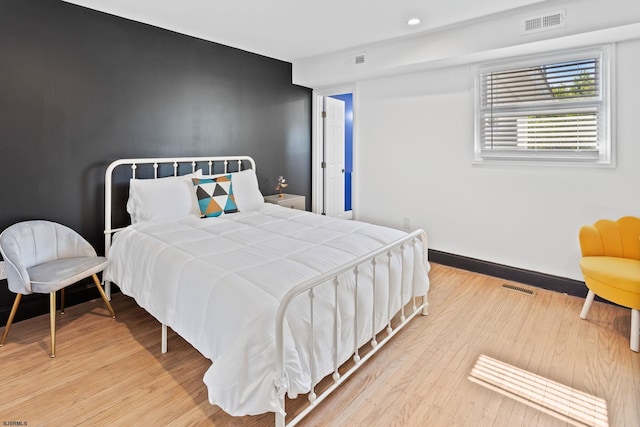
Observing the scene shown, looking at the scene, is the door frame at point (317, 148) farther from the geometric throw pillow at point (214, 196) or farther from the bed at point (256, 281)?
the geometric throw pillow at point (214, 196)

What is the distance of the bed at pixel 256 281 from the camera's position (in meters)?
1.52

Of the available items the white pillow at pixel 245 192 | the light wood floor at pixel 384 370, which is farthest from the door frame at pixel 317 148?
the light wood floor at pixel 384 370

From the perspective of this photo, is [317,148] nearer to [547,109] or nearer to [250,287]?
[547,109]

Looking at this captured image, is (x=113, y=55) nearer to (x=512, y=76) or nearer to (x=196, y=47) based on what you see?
(x=196, y=47)

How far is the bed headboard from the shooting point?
2.99m

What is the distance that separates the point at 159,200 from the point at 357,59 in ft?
8.77

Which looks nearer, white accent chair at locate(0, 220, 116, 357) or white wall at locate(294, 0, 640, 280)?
white accent chair at locate(0, 220, 116, 357)

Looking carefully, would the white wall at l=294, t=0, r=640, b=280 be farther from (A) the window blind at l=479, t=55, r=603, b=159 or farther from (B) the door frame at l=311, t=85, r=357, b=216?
(B) the door frame at l=311, t=85, r=357, b=216

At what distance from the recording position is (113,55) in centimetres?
313

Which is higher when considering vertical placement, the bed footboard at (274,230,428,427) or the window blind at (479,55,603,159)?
the window blind at (479,55,603,159)

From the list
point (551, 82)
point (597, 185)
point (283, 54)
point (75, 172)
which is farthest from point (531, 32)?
point (75, 172)

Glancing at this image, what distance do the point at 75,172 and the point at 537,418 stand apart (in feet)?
11.9

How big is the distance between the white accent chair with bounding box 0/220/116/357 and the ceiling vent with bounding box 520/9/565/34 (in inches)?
151

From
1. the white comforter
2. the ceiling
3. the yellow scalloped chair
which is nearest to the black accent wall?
the ceiling
